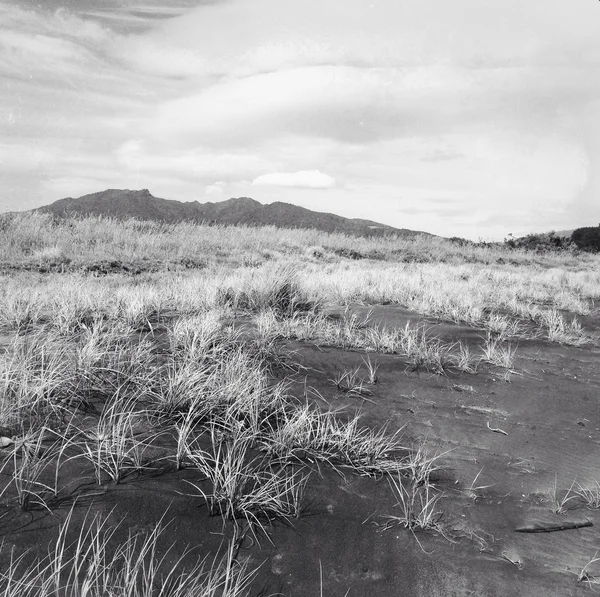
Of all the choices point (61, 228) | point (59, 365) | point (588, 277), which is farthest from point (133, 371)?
point (588, 277)

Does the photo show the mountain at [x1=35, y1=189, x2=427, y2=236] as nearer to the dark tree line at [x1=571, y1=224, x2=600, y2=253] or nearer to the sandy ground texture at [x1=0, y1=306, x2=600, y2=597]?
the dark tree line at [x1=571, y1=224, x2=600, y2=253]

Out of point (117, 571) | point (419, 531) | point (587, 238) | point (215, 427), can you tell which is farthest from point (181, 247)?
point (587, 238)

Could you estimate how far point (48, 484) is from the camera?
2.48 m

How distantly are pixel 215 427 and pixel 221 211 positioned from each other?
36.5 meters

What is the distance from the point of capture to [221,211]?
126 feet

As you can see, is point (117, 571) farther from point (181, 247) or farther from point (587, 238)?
point (587, 238)

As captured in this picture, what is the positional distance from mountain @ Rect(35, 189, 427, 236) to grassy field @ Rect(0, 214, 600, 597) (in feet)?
82.8

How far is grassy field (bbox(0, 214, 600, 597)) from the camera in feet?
7.20

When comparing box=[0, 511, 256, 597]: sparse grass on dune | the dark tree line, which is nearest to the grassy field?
box=[0, 511, 256, 597]: sparse grass on dune

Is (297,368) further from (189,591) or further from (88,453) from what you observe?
(189,591)

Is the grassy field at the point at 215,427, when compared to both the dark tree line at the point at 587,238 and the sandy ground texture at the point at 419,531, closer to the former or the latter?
the sandy ground texture at the point at 419,531

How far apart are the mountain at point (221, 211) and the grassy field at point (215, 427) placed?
25.2m

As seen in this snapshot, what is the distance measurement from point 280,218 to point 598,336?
108 ft

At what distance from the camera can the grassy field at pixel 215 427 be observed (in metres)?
2.19
